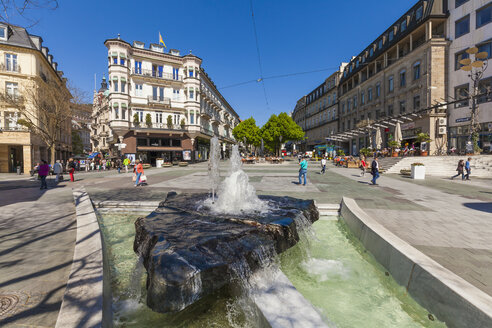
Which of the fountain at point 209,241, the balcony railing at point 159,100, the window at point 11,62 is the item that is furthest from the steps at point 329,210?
the window at point 11,62

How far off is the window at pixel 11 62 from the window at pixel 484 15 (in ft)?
159

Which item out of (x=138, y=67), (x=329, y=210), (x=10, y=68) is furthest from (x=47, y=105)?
(x=329, y=210)

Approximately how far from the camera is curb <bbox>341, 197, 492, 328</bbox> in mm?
2066

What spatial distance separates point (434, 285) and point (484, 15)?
32.1m

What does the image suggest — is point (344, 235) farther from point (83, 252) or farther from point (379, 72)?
point (379, 72)

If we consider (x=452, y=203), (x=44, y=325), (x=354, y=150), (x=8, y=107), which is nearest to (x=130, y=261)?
(x=44, y=325)

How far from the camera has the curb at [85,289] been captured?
1.84 meters

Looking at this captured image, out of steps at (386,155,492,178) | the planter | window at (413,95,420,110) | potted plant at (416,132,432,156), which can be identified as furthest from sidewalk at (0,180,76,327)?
window at (413,95,420,110)

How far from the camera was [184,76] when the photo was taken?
33.8m

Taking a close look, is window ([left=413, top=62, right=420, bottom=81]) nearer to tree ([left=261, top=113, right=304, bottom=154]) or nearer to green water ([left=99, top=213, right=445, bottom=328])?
tree ([left=261, top=113, right=304, bottom=154])

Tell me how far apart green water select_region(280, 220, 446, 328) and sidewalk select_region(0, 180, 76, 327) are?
3047 millimetres

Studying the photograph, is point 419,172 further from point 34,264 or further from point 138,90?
point 138,90

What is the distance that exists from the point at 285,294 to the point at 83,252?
291cm

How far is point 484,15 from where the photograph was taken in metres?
21.2
